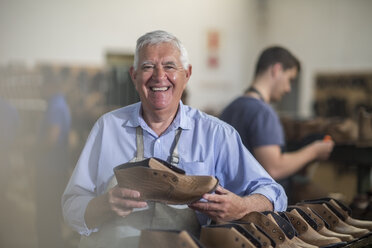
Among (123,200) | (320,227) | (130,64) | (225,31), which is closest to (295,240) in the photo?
(320,227)

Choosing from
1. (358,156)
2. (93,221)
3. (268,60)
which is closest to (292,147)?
(358,156)

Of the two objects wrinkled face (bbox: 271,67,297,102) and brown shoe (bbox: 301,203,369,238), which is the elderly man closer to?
brown shoe (bbox: 301,203,369,238)

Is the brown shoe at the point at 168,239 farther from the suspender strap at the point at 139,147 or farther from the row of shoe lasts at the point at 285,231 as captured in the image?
the suspender strap at the point at 139,147

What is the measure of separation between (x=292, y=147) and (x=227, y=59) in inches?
158

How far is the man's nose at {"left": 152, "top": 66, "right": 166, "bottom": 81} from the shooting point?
1817 mm

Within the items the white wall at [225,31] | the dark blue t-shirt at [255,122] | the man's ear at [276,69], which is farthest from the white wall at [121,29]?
the man's ear at [276,69]

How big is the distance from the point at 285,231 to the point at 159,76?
707 millimetres

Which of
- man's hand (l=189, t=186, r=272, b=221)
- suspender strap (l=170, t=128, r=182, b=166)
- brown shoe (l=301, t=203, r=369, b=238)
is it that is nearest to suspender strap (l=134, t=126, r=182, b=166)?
suspender strap (l=170, t=128, r=182, b=166)

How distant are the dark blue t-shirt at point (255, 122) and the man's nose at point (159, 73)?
3.45 feet

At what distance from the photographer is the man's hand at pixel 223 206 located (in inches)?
68.1

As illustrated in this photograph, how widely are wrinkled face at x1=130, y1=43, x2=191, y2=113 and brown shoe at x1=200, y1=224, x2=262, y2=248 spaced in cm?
48

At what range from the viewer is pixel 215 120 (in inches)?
78.6

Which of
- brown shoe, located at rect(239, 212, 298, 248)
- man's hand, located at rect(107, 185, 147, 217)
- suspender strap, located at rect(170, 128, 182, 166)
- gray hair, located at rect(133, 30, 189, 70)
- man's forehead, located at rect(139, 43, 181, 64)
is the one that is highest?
gray hair, located at rect(133, 30, 189, 70)

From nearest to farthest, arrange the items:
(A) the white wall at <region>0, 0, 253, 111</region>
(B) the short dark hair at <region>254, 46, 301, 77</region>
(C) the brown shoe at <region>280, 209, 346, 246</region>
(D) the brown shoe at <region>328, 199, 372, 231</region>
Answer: (C) the brown shoe at <region>280, 209, 346, 246</region>
(D) the brown shoe at <region>328, 199, 372, 231</region>
(B) the short dark hair at <region>254, 46, 301, 77</region>
(A) the white wall at <region>0, 0, 253, 111</region>
